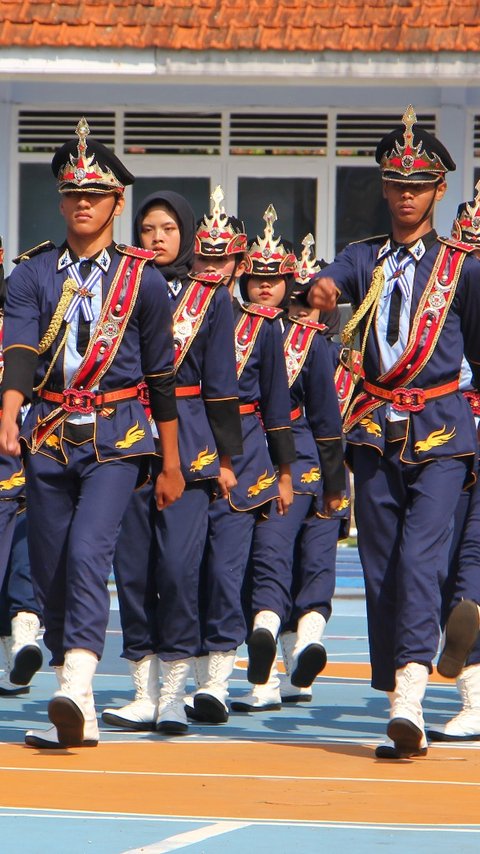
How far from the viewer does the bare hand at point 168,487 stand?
24.9 ft

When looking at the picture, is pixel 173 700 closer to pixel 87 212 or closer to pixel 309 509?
pixel 87 212

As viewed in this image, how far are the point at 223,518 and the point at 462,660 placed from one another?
1391 millimetres

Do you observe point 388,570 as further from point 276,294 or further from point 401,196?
point 276,294

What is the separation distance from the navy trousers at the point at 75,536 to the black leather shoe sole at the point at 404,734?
3.53 feet

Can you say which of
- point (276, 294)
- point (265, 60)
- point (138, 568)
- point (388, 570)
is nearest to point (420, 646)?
point (388, 570)

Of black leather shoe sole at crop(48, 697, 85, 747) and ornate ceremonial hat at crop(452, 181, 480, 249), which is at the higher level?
ornate ceremonial hat at crop(452, 181, 480, 249)

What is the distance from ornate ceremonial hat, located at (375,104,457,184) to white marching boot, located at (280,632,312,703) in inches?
110

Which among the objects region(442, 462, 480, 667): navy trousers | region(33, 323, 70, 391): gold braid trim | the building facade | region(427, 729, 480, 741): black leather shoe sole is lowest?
region(427, 729, 480, 741): black leather shoe sole

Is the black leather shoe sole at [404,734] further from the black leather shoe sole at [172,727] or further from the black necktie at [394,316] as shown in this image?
the black necktie at [394,316]

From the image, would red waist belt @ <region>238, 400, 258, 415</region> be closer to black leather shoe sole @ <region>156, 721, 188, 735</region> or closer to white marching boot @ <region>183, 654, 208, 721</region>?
white marching boot @ <region>183, 654, 208, 721</region>

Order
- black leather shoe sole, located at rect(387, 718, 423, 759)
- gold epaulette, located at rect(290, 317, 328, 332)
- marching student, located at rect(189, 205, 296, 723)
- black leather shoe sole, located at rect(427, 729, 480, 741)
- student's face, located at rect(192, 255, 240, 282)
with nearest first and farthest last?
1. black leather shoe sole, located at rect(387, 718, 423, 759)
2. black leather shoe sole, located at rect(427, 729, 480, 741)
3. marching student, located at rect(189, 205, 296, 723)
4. student's face, located at rect(192, 255, 240, 282)
5. gold epaulette, located at rect(290, 317, 328, 332)

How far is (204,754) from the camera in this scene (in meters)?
7.17

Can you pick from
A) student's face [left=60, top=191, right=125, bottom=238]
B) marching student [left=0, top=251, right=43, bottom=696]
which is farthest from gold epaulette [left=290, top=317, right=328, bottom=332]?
student's face [left=60, top=191, right=125, bottom=238]

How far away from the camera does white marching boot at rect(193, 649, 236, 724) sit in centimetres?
833
